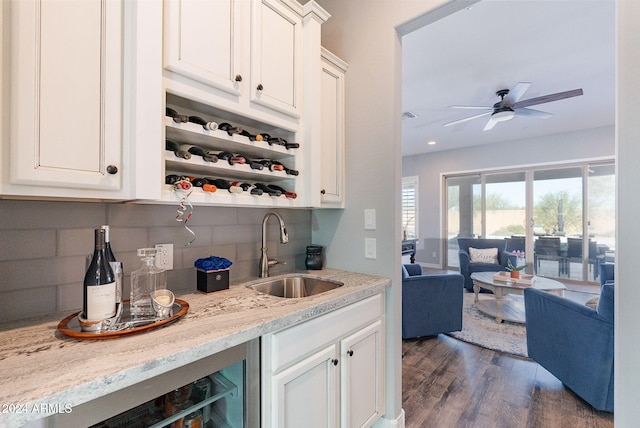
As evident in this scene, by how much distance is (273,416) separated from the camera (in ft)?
3.47

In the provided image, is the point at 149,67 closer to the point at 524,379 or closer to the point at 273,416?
the point at 273,416

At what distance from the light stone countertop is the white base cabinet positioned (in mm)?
101

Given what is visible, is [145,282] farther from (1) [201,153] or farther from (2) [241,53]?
(2) [241,53]

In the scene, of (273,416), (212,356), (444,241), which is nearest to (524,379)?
(273,416)

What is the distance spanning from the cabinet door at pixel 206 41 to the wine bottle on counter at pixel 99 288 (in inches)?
28.2

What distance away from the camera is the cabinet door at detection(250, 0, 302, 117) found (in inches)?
54.4

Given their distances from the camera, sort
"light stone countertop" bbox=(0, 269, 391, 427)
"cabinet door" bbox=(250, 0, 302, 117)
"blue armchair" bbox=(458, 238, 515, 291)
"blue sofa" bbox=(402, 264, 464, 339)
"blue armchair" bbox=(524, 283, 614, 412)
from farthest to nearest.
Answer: "blue armchair" bbox=(458, 238, 515, 291) < "blue sofa" bbox=(402, 264, 464, 339) < "blue armchair" bbox=(524, 283, 614, 412) < "cabinet door" bbox=(250, 0, 302, 117) < "light stone countertop" bbox=(0, 269, 391, 427)

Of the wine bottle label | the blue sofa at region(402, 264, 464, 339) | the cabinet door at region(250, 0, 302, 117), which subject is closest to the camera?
the wine bottle label

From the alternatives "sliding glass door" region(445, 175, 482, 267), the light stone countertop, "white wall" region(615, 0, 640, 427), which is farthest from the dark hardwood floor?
"sliding glass door" region(445, 175, 482, 267)

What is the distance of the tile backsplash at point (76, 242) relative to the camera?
101 cm

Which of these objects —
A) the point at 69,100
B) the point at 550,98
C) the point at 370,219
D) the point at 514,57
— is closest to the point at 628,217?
the point at 370,219

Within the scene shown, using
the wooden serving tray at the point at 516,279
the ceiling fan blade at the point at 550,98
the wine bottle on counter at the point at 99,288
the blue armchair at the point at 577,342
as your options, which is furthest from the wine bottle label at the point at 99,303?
the ceiling fan blade at the point at 550,98

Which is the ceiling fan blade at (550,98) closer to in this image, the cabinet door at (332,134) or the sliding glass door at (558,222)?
the cabinet door at (332,134)

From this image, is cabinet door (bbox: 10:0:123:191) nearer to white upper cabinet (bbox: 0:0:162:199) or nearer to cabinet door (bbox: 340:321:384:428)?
white upper cabinet (bbox: 0:0:162:199)
